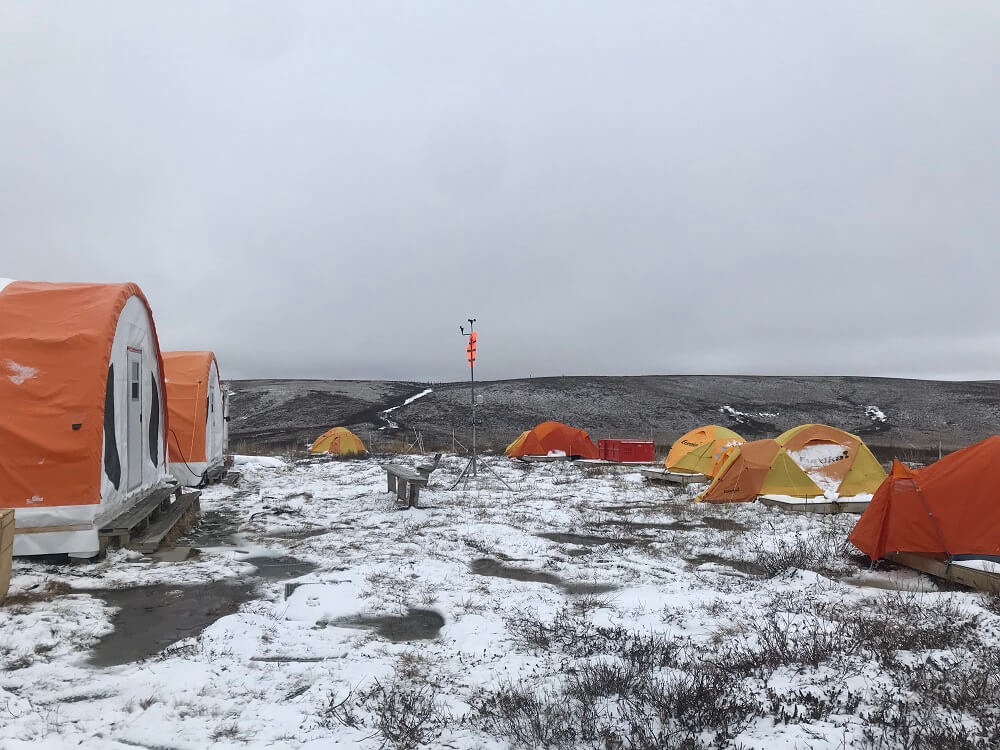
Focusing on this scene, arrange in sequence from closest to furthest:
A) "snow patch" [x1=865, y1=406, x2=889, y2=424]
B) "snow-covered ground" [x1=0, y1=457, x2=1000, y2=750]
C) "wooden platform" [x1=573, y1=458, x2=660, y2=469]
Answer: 1. "snow-covered ground" [x1=0, y1=457, x2=1000, y2=750]
2. "wooden platform" [x1=573, y1=458, x2=660, y2=469]
3. "snow patch" [x1=865, y1=406, x2=889, y2=424]

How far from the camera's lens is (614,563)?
26.2 ft

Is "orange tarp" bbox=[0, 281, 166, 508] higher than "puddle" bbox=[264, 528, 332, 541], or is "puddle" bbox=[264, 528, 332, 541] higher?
"orange tarp" bbox=[0, 281, 166, 508]

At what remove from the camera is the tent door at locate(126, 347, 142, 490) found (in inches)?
374

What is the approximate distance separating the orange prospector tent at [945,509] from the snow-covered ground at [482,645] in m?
0.43

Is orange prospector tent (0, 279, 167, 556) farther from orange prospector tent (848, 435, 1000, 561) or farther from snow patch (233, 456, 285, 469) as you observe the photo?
snow patch (233, 456, 285, 469)

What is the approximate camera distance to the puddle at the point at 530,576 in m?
6.89

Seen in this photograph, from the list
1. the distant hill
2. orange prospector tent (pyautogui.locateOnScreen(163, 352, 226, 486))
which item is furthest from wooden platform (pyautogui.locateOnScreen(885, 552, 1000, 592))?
the distant hill

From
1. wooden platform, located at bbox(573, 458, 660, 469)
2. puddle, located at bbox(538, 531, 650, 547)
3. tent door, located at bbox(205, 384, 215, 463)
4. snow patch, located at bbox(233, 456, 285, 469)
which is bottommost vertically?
wooden platform, located at bbox(573, 458, 660, 469)

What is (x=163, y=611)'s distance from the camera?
235 inches

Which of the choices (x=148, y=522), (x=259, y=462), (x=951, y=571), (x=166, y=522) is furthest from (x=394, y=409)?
(x=951, y=571)

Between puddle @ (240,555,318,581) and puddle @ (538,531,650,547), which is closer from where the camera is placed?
puddle @ (240,555,318,581)

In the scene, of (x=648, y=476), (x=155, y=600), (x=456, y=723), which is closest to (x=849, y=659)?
(x=456, y=723)

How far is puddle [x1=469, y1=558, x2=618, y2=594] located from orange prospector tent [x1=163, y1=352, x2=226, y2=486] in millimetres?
9012

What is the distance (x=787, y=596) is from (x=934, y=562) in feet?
7.20
